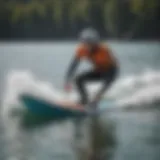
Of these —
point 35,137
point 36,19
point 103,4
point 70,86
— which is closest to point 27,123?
point 35,137

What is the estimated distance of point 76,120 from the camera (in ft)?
6.65

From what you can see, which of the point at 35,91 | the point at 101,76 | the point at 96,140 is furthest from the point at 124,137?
the point at 35,91

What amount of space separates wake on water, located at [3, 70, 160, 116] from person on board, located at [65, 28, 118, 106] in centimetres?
2

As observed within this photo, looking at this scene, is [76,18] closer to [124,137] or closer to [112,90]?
[112,90]

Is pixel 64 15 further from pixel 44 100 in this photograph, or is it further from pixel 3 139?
pixel 3 139

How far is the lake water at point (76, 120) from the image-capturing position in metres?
1.96

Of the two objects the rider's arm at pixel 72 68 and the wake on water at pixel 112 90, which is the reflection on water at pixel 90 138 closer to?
the wake on water at pixel 112 90

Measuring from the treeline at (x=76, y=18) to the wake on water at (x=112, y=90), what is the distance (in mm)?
139

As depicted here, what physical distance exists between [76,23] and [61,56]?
0.44 feet

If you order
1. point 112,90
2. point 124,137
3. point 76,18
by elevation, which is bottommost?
→ point 124,137

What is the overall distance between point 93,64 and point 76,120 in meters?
0.20

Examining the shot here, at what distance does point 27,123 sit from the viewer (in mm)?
2012

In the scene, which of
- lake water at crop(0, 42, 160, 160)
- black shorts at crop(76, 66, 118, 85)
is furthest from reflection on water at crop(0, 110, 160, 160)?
black shorts at crop(76, 66, 118, 85)

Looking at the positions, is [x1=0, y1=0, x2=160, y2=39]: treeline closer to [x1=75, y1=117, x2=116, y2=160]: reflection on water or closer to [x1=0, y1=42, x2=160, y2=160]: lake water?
[x1=0, y1=42, x2=160, y2=160]: lake water
